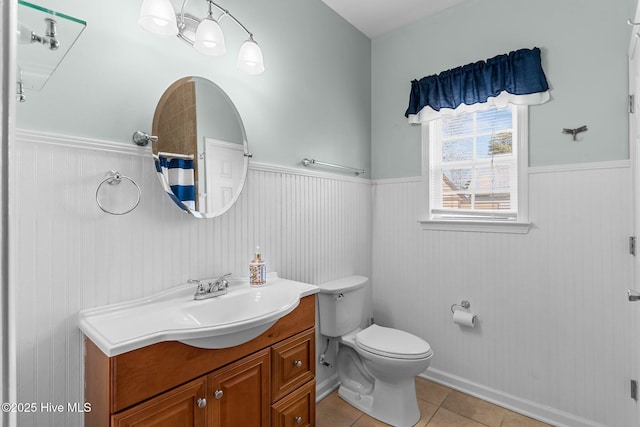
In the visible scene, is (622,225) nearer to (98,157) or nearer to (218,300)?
(218,300)

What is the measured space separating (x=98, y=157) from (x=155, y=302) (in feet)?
2.03

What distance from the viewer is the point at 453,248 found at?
2311mm

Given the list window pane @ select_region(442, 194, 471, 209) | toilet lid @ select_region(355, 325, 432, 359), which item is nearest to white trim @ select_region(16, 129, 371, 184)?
toilet lid @ select_region(355, 325, 432, 359)

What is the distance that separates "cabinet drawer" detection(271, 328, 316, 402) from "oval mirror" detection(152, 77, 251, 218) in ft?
2.32

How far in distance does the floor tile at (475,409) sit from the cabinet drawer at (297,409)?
1001 mm

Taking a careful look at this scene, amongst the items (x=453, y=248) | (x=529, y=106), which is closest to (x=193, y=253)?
(x=453, y=248)

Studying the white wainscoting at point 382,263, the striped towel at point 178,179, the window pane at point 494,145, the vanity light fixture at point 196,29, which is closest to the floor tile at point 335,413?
the white wainscoting at point 382,263

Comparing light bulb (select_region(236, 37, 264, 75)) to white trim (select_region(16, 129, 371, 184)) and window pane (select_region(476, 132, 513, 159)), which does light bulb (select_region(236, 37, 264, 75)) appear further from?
window pane (select_region(476, 132, 513, 159))

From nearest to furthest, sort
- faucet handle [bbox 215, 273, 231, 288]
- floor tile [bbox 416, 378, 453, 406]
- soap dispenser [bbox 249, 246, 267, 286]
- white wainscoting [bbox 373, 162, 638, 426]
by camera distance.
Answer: faucet handle [bbox 215, 273, 231, 288], soap dispenser [bbox 249, 246, 267, 286], white wainscoting [bbox 373, 162, 638, 426], floor tile [bbox 416, 378, 453, 406]

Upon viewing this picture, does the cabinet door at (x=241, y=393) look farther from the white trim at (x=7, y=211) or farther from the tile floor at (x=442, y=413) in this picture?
the white trim at (x=7, y=211)

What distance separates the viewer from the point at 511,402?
2082mm

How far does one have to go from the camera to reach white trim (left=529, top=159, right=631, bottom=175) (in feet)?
5.67

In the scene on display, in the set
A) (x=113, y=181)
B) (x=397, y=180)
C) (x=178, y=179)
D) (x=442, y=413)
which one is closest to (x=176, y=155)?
(x=178, y=179)

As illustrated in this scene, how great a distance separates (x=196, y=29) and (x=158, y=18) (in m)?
0.24
